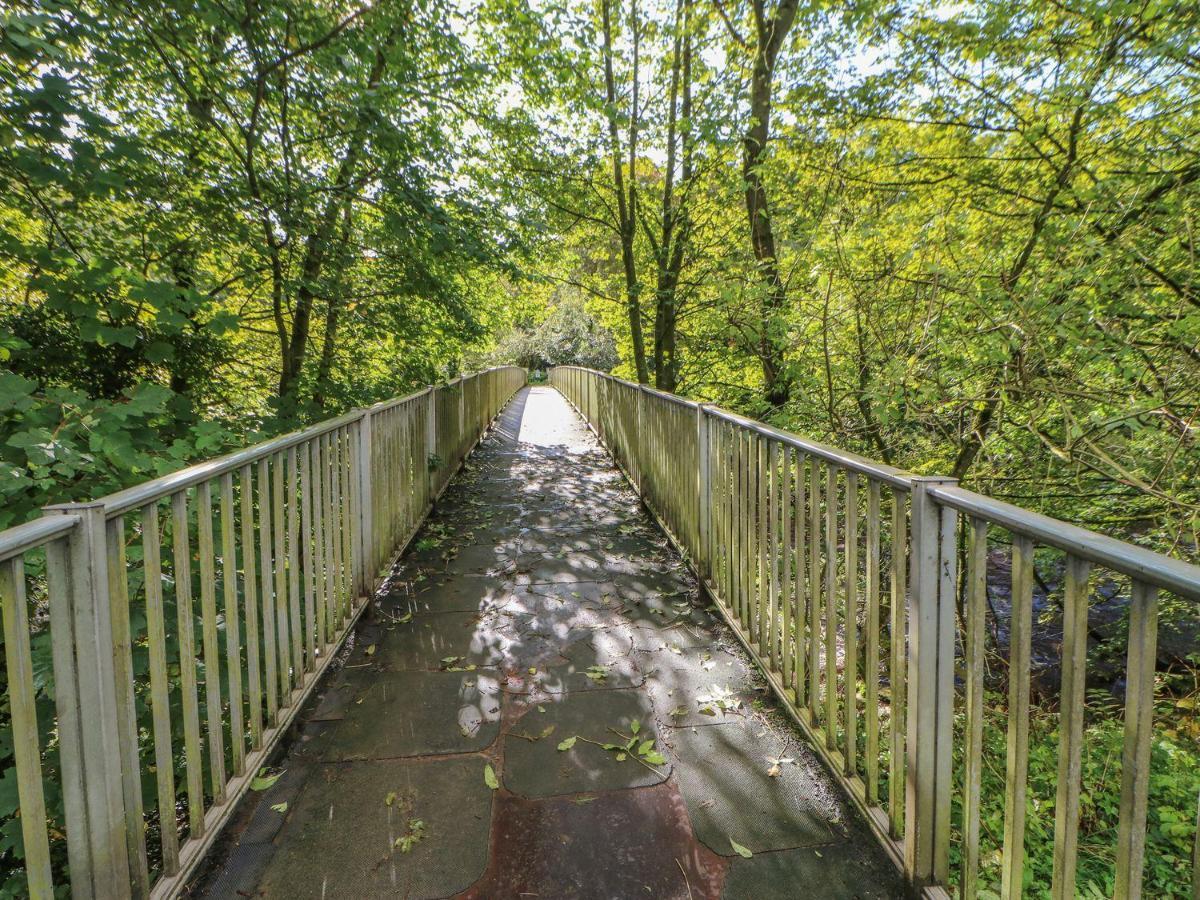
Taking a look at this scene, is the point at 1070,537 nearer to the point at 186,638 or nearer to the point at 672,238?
the point at 186,638

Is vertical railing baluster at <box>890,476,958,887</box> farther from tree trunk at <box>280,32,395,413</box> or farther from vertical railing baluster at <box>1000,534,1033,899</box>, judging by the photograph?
tree trunk at <box>280,32,395,413</box>

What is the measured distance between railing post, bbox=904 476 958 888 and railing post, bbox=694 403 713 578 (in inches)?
80.6

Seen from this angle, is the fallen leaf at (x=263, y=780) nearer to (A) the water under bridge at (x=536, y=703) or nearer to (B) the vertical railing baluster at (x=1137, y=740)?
(A) the water under bridge at (x=536, y=703)

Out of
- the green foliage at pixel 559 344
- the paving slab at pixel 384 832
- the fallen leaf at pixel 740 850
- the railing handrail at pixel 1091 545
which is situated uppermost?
the green foliage at pixel 559 344

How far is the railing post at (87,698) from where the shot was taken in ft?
4.26

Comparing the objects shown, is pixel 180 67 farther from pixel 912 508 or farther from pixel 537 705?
pixel 912 508

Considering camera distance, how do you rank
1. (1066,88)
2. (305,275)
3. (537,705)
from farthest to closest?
(305,275) < (1066,88) < (537,705)

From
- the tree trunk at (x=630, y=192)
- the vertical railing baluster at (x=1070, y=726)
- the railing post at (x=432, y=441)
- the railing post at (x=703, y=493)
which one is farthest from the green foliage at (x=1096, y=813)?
the tree trunk at (x=630, y=192)

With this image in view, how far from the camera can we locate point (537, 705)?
9.11ft

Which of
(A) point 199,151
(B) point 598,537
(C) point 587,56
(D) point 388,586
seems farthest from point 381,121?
(C) point 587,56

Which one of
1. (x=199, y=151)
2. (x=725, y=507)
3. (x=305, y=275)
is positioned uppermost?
(x=199, y=151)

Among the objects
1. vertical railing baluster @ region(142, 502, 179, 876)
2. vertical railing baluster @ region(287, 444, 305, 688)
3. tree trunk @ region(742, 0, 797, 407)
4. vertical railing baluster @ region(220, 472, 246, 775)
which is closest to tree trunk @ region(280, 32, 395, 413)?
vertical railing baluster @ region(287, 444, 305, 688)

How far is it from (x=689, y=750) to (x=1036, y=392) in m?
2.45

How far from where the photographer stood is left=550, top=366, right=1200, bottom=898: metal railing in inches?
41.4
